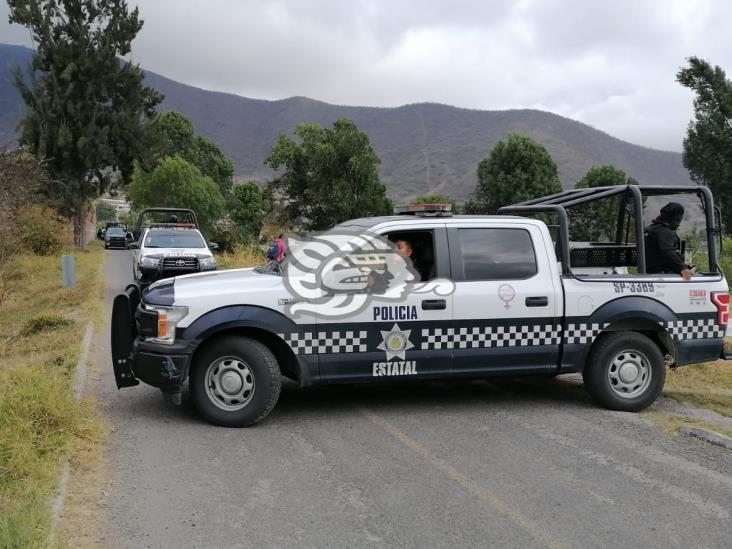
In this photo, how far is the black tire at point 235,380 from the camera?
5.93m

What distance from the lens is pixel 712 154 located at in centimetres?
4497

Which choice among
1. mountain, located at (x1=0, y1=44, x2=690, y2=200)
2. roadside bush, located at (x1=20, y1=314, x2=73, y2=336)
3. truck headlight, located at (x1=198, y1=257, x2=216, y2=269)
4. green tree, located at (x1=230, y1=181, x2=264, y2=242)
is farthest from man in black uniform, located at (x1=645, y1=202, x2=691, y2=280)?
mountain, located at (x1=0, y1=44, x2=690, y2=200)

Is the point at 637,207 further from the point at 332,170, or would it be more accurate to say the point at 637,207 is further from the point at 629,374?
the point at 332,170

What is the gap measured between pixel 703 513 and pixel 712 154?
151 feet

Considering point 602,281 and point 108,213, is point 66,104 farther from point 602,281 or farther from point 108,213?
point 108,213

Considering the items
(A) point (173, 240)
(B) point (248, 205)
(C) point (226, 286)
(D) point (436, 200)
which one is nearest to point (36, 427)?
(C) point (226, 286)

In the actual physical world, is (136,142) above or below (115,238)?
above

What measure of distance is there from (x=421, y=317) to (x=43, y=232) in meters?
25.4

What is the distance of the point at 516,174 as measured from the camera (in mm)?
66562

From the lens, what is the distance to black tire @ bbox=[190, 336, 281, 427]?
5.93 m

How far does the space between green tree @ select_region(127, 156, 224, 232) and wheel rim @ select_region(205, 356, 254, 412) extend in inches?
1327

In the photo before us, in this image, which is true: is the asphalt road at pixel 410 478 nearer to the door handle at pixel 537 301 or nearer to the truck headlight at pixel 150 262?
the door handle at pixel 537 301

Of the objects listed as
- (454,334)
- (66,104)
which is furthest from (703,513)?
(66,104)

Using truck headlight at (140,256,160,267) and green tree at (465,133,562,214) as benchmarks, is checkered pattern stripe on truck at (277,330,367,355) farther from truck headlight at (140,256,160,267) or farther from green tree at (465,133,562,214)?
green tree at (465,133,562,214)
